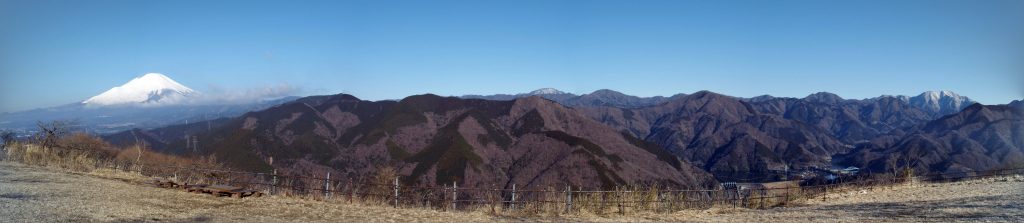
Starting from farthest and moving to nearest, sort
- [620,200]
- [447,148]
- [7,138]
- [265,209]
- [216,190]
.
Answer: [447,148], [7,138], [620,200], [216,190], [265,209]

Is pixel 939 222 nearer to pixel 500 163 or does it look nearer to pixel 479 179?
pixel 479 179

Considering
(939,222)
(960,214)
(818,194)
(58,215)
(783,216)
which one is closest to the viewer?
(58,215)

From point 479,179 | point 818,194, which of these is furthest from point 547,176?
point 818,194

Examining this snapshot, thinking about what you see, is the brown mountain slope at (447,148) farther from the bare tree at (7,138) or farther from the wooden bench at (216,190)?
the wooden bench at (216,190)

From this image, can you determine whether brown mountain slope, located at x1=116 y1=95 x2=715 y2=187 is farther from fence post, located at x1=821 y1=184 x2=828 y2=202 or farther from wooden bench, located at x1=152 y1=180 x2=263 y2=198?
wooden bench, located at x1=152 y1=180 x2=263 y2=198

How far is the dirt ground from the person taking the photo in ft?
58.0

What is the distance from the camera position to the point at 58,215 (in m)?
16.5

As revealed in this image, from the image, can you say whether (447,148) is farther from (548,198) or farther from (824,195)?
(548,198)

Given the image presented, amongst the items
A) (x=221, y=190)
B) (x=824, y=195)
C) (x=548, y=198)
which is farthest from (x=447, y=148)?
(x=221, y=190)

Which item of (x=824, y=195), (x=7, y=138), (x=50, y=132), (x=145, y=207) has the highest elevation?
(x=50, y=132)

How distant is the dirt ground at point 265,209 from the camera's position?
17.7m

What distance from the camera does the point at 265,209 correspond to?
2047cm

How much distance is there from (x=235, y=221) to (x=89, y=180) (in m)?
11.2

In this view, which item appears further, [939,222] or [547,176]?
[547,176]
